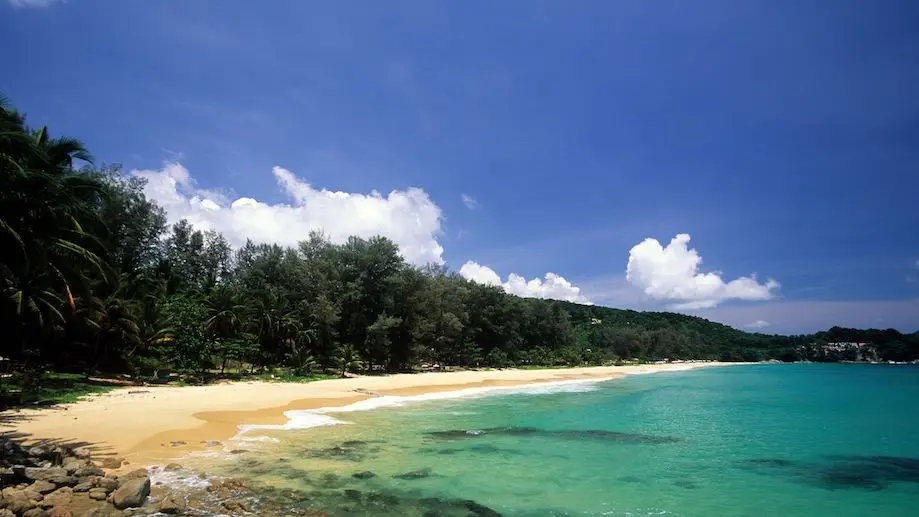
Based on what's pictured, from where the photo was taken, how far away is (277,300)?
3869 centimetres

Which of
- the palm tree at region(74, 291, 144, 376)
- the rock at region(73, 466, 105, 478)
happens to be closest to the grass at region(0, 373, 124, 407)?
the palm tree at region(74, 291, 144, 376)

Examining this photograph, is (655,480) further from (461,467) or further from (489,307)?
(489,307)

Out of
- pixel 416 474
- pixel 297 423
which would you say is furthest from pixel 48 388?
pixel 416 474

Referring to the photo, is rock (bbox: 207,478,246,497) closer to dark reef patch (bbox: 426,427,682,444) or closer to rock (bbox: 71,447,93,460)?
rock (bbox: 71,447,93,460)

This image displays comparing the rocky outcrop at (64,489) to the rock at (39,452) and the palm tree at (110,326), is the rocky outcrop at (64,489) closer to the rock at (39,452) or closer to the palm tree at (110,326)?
the rock at (39,452)

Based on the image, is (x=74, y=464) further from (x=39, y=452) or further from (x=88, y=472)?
(x=39, y=452)

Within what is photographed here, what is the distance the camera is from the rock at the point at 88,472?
9.15 m

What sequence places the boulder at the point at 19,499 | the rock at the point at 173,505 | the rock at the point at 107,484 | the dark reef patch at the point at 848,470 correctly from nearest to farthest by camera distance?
the boulder at the point at 19,499
the rock at the point at 173,505
the rock at the point at 107,484
the dark reef patch at the point at 848,470

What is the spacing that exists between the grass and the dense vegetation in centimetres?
160

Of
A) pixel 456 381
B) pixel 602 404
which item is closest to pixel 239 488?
pixel 602 404

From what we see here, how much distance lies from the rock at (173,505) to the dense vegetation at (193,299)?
8.14 m

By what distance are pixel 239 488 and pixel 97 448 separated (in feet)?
15.2

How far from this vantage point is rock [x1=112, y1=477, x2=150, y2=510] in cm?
820

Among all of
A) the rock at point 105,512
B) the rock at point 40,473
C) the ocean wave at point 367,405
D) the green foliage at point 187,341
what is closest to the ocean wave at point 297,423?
the ocean wave at point 367,405
